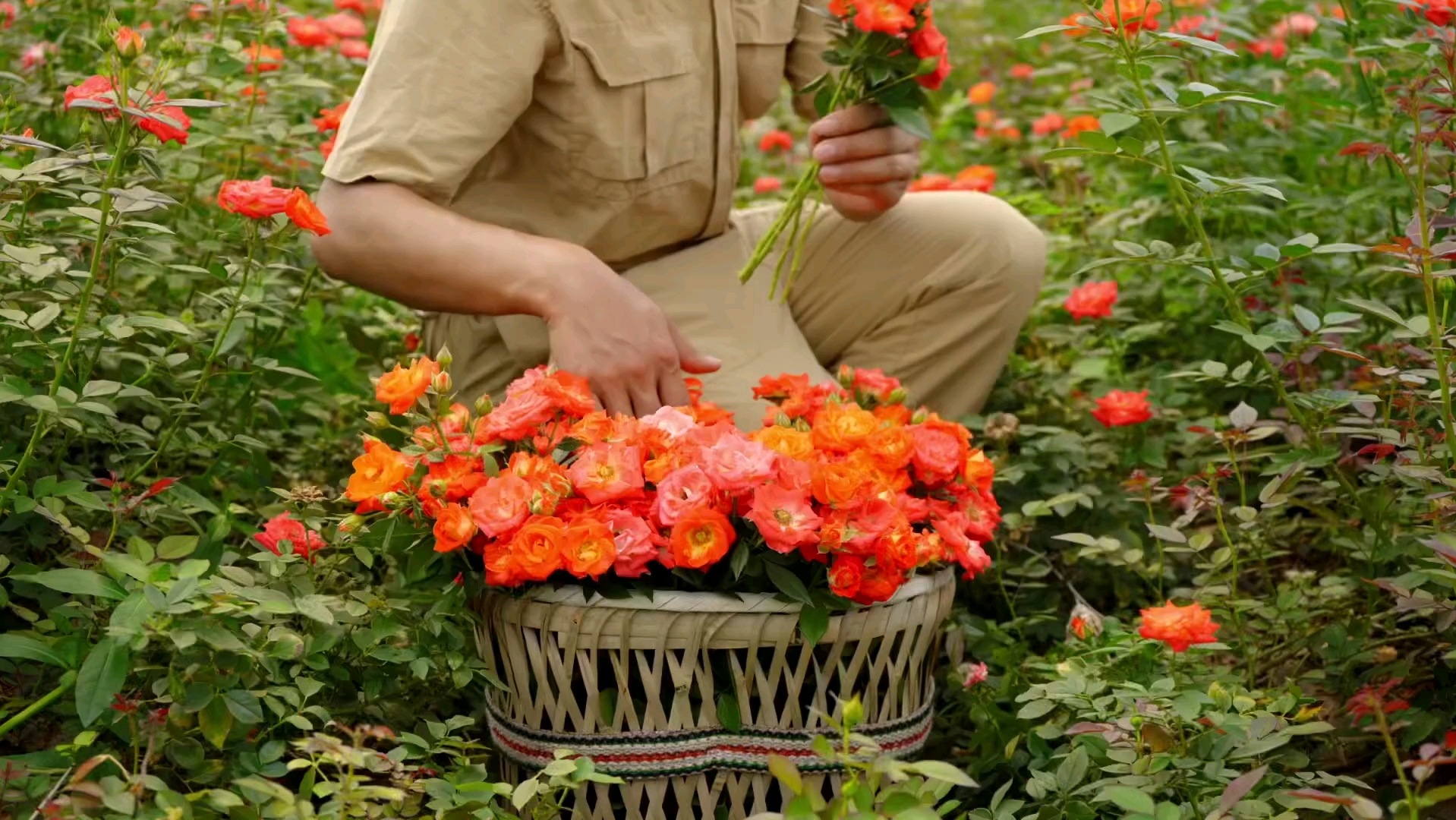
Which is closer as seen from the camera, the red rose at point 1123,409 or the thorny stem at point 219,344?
the thorny stem at point 219,344

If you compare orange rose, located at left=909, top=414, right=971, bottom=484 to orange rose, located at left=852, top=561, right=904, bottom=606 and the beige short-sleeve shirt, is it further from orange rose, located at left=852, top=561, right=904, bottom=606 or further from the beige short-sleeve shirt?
the beige short-sleeve shirt

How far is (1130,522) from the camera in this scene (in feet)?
8.48

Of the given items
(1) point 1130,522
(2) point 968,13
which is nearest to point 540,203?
(1) point 1130,522

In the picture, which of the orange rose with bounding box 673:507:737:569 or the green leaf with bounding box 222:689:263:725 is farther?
the orange rose with bounding box 673:507:737:569

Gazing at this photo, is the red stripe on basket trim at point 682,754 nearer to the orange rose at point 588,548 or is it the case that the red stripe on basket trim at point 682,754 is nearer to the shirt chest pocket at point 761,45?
the orange rose at point 588,548

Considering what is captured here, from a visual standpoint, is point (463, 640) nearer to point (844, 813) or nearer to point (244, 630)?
point (244, 630)

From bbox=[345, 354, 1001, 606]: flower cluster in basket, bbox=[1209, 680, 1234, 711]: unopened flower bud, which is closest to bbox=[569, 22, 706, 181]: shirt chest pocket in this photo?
bbox=[345, 354, 1001, 606]: flower cluster in basket

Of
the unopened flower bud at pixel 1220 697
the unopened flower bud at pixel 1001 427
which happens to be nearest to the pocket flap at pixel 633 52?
the unopened flower bud at pixel 1001 427

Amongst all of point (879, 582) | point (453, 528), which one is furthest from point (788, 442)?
point (453, 528)

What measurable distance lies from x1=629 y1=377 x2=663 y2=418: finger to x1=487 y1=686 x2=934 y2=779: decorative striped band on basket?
48 cm

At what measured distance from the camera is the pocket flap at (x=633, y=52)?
2.29 meters

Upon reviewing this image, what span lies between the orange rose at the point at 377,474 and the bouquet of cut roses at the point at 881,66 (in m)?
0.81

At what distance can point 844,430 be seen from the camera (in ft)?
6.42

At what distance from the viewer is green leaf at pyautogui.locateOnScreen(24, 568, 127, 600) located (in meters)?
1.56
